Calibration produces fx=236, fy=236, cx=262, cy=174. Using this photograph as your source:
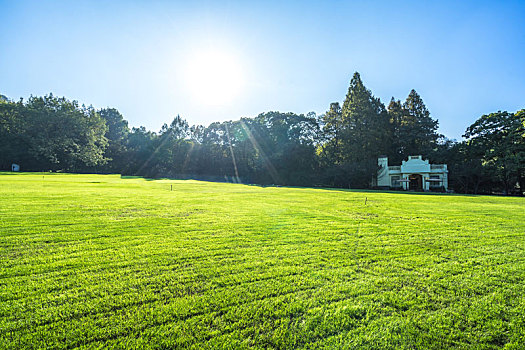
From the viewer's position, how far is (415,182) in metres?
32.0

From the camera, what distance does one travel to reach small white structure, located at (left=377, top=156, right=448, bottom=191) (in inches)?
1194

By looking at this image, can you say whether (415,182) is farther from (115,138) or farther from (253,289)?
(115,138)

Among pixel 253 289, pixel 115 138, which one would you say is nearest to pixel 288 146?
pixel 253 289

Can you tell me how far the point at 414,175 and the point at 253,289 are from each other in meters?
35.7

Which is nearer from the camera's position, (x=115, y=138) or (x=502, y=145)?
(x=502, y=145)

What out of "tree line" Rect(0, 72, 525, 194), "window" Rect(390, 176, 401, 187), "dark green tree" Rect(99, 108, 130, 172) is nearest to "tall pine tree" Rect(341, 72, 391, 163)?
"tree line" Rect(0, 72, 525, 194)

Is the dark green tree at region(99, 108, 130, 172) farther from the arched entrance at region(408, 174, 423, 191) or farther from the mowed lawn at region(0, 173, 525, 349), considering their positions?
the mowed lawn at region(0, 173, 525, 349)

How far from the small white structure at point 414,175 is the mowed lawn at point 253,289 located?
29.4 m

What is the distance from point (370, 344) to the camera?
194 cm

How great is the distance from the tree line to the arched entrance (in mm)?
3437

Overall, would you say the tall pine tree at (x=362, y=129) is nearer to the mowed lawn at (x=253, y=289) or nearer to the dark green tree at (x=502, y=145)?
the dark green tree at (x=502, y=145)

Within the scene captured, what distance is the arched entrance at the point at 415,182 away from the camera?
31344 mm

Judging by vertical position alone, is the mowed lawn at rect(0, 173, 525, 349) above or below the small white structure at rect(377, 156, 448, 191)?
below

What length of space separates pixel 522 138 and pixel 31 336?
39794 mm
